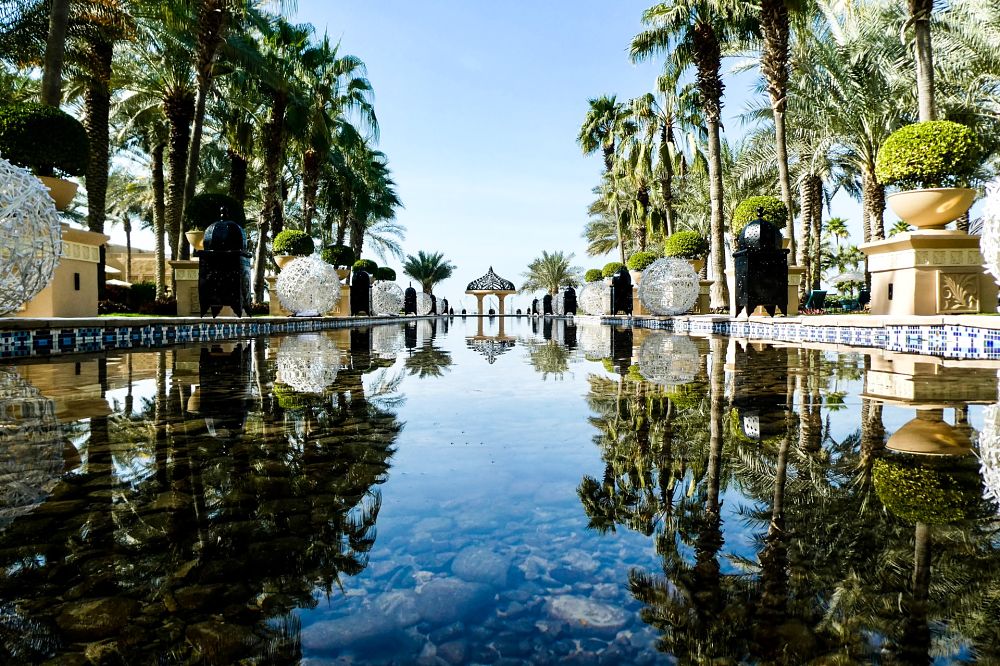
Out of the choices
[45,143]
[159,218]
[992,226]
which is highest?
[159,218]

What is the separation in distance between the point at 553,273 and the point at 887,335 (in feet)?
155

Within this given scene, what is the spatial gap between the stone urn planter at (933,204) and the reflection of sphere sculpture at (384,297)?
23.2m

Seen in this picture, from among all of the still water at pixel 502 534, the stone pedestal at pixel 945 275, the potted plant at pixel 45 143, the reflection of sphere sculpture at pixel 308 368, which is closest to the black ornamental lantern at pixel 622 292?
the stone pedestal at pixel 945 275

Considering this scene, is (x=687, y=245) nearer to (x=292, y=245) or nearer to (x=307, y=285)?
(x=307, y=285)

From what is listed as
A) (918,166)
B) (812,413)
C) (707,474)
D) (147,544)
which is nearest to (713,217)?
(918,166)

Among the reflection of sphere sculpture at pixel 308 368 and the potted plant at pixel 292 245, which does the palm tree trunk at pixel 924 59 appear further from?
the potted plant at pixel 292 245

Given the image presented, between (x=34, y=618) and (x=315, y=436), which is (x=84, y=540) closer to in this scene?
(x=34, y=618)

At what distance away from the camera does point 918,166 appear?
441 inches

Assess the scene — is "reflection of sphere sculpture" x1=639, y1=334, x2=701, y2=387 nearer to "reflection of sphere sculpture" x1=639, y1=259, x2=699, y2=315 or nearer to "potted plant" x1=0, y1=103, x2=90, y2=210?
"reflection of sphere sculpture" x1=639, y1=259, x2=699, y2=315

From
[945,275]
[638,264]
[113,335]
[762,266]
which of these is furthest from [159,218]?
[945,275]

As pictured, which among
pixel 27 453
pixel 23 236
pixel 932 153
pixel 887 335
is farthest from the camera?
pixel 932 153

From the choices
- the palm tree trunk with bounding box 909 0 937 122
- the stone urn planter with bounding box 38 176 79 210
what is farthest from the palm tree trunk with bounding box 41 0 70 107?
the palm tree trunk with bounding box 909 0 937 122

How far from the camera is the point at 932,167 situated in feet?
36.5

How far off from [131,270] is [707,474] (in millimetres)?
57616
